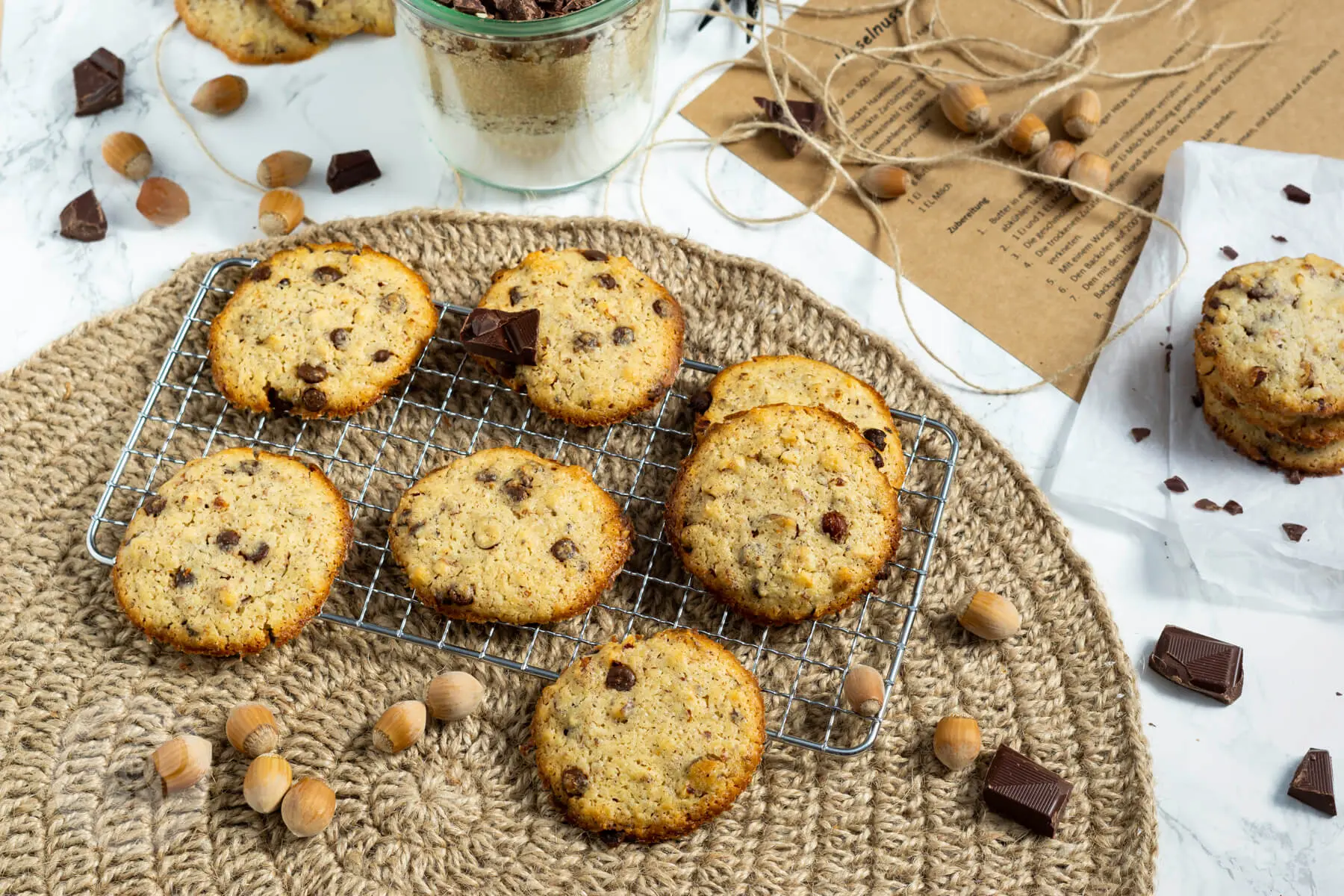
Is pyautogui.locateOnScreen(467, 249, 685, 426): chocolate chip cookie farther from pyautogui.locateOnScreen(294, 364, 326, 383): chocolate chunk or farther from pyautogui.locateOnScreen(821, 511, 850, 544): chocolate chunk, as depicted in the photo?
pyautogui.locateOnScreen(821, 511, 850, 544): chocolate chunk

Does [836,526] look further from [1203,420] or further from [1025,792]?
[1203,420]

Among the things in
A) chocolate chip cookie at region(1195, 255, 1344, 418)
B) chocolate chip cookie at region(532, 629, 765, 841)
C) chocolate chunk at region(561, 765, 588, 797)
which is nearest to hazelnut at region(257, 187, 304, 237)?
chocolate chip cookie at region(532, 629, 765, 841)

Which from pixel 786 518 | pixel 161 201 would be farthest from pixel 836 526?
pixel 161 201

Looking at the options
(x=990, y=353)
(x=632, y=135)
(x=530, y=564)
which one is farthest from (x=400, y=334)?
(x=990, y=353)

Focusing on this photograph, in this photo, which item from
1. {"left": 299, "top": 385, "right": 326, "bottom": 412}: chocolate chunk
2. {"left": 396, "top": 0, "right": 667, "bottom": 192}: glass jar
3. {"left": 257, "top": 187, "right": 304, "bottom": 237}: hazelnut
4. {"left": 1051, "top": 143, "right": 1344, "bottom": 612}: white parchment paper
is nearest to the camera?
{"left": 396, "top": 0, "right": 667, "bottom": 192}: glass jar

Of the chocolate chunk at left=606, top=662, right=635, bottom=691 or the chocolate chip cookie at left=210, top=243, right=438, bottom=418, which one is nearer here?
the chocolate chunk at left=606, top=662, right=635, bottom=691

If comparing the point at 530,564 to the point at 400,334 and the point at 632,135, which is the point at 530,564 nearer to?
the point at 400,334

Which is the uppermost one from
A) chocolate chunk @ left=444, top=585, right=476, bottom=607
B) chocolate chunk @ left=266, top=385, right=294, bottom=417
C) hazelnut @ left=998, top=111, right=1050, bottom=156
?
hazelnut @ left=998, top=111, right=1050, bottom=156
